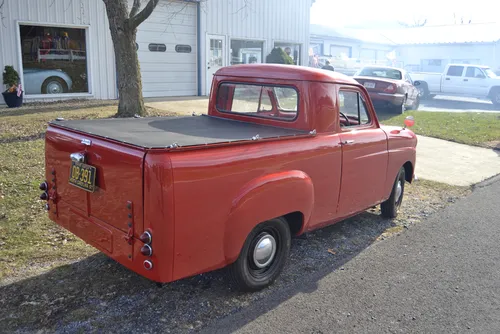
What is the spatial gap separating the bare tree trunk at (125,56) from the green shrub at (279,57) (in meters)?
9.38

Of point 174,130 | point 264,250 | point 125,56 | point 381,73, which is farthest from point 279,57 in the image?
point 264,250

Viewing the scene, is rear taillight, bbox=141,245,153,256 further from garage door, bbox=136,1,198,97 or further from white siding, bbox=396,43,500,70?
white siding, bbox=396,43,500,70

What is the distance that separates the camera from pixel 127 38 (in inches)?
368

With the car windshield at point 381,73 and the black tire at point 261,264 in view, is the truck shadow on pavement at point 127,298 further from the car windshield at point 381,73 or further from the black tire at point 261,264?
the car windshield at point 381,73

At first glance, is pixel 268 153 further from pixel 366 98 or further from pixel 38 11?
pixel 38 11

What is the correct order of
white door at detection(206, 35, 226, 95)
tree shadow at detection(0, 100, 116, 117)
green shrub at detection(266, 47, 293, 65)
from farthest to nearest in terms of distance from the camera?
green shrub at detection(266, 47, 293, 65), white door at detection(206, 35, 226, 95), tree shadow at detection(0, 100, 116, 117)

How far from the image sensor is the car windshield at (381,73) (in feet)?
49.4

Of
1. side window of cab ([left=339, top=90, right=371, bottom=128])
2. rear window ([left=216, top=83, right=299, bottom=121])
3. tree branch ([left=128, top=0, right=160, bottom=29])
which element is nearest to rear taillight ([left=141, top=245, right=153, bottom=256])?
rear window ([left=216, top=83, right=299, bottom=121])

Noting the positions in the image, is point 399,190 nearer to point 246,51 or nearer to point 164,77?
point 164,77

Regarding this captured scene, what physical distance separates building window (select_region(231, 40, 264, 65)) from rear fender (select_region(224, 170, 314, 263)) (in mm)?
14066

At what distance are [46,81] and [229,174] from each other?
11.7 m

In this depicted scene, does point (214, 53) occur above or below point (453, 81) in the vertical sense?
above

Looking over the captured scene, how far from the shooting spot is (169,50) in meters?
15.9

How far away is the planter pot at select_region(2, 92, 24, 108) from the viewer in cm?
1170
